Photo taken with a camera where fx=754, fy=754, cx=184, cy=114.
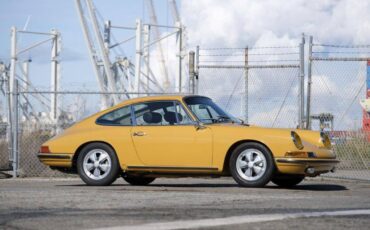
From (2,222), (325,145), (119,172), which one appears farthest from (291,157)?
(2,222)

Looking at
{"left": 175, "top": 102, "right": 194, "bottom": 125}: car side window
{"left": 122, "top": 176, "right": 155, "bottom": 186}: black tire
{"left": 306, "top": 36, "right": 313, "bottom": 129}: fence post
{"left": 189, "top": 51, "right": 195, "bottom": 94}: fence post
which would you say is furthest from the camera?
{"left": 189, "top": 51, "right": 195, "bottom": 94}: fence post

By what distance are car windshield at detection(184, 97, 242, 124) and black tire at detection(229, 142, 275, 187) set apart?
0.68 m

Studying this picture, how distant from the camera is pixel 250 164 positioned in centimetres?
990

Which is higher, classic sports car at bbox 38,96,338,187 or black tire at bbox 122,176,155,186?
classic sports car at bbox 38,96,338,187

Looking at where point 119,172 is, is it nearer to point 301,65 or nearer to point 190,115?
point 190,115

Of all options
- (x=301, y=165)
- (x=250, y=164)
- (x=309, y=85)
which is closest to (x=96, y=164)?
(x=250, y=164)

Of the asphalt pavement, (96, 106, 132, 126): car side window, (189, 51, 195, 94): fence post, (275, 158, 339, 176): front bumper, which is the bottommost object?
the asphalt pavement

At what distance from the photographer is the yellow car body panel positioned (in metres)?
9.80

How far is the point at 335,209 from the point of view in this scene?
23.0 ft

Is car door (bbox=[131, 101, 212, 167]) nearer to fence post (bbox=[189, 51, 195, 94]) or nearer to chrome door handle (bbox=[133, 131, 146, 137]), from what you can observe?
chrome door handle (bbox=[133, 131, 146, 137])

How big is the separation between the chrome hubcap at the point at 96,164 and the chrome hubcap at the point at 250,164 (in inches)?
74.1

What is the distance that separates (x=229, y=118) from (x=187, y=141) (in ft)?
3.06

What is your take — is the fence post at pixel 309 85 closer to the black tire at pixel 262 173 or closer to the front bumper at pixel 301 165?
the front bumper at pixel 301 165

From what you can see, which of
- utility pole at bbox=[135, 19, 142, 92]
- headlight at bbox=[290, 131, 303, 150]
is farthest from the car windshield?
utility pole at bbox=[135, 19, 142, 92]
